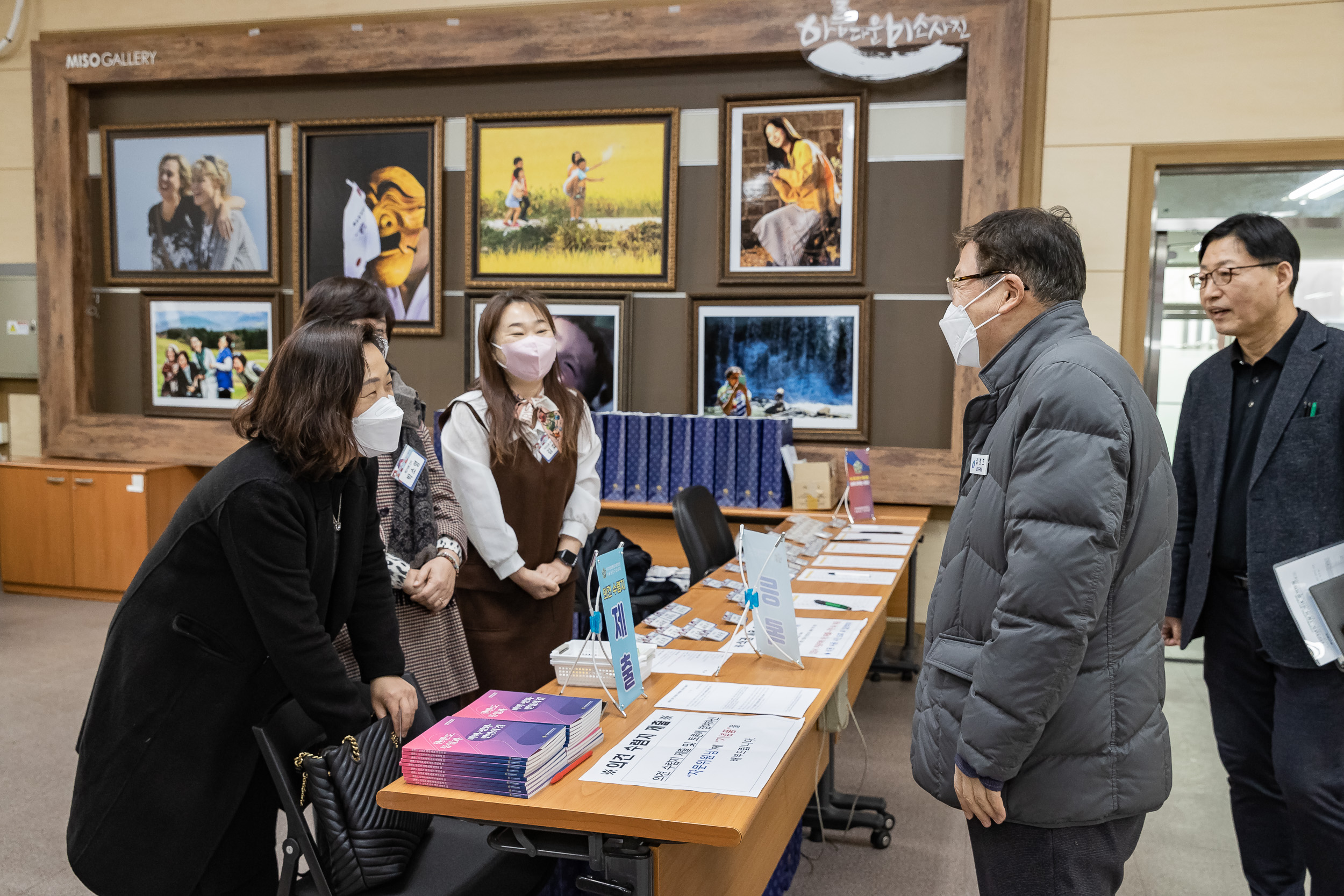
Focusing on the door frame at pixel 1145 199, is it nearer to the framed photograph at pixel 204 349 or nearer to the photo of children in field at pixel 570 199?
the photo of children in field at pixel 570 199

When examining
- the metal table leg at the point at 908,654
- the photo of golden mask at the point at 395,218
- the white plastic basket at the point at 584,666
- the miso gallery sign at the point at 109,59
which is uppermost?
the miso gallery sign at the point at 109,59

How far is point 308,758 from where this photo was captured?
Answer: 5.35 feet

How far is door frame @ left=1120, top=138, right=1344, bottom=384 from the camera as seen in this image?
446 cm

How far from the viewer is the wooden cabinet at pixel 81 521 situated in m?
5.61

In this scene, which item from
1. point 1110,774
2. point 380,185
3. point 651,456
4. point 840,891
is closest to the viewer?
point 1110,774

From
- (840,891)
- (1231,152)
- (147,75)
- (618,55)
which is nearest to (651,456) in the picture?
(618,55)

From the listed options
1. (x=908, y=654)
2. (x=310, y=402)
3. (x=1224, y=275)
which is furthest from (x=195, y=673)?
(x=908, y=654)

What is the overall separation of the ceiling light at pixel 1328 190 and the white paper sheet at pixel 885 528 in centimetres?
266

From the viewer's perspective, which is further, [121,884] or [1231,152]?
[1231,152]

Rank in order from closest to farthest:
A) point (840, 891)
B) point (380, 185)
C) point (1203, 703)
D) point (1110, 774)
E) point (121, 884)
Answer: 1. point (1110, 774)
2. point (121, 884)
3. point (840, 891)
4. point (1203, 703)
5. point (380, 185)

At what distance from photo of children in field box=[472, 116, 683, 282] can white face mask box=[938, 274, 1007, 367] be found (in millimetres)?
3516

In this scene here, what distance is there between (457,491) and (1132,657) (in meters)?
1.87

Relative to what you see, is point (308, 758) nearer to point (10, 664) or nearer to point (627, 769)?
point (627, 769)

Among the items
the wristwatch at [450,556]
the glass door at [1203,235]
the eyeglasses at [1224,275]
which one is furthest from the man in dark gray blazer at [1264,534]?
the glass door at [1203,235]
